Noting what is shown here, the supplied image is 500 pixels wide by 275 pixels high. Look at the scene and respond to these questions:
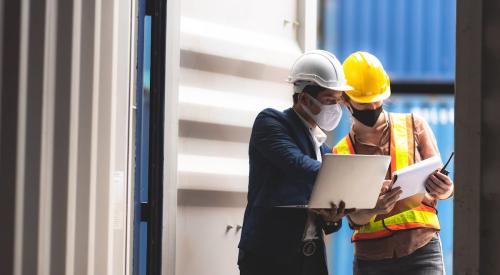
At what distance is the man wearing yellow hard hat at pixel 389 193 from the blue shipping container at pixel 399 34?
124 inches

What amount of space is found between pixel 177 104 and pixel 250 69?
0.61 meters

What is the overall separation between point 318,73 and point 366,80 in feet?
0.83

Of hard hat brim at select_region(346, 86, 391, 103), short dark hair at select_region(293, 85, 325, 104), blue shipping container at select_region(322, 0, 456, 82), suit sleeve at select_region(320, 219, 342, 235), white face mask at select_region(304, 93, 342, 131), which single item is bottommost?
suit sleeve at select_region(320, 219, 342, 235)

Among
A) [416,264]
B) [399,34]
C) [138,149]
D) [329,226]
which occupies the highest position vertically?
[399,34]

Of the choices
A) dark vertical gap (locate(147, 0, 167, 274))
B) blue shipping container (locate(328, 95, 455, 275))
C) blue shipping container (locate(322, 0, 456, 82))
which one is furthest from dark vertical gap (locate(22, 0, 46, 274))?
blue shipping container (locate(322, 0, 456, 82))

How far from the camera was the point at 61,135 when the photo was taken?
3162 millimetres

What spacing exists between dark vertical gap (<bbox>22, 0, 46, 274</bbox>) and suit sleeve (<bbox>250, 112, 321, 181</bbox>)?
1025 millimetres

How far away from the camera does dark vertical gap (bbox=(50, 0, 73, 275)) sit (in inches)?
123

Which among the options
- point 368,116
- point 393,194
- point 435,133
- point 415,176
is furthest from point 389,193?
point 435,133

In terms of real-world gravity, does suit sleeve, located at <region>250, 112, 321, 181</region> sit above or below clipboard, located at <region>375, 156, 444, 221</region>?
above

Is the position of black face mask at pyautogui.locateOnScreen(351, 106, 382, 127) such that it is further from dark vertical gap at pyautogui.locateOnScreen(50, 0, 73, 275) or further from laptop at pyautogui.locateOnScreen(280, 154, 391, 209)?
dark vertical gap at pyautogui.locateOnScreen(50, 0, 73, 275)

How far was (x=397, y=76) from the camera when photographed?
7199 millimetres

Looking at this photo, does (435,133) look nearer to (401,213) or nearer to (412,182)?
(401,213)

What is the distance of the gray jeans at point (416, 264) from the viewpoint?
3.75 metres
